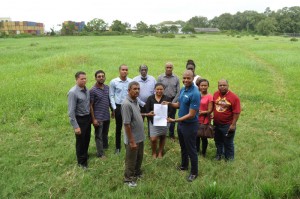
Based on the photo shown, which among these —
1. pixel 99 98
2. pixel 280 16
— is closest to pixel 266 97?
pixel 99 98

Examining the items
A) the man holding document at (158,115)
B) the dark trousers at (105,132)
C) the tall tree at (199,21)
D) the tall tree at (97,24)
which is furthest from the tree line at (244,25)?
the man holding document at (158,115)

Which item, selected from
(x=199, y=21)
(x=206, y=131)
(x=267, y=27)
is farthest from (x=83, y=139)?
(x=199, y=21)

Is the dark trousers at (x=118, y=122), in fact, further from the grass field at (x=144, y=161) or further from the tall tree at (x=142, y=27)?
the tall tree at (x=142, y=27)

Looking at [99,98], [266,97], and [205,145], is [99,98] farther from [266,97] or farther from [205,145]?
[266,97]

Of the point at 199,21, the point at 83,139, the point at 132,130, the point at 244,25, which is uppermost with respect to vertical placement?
the point at 199,21

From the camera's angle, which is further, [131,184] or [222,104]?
[222,104]

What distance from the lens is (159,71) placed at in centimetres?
1636

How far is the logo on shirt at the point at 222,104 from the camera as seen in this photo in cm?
510

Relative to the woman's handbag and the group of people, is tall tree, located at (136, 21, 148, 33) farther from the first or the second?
the woman's handbag

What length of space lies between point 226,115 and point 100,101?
8.00 feet

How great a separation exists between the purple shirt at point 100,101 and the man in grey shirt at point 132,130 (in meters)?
1.22

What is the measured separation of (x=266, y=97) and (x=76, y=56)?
13406 millimetres

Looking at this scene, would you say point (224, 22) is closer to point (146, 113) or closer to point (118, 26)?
point (118, 26)

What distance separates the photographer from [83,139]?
5.21m
